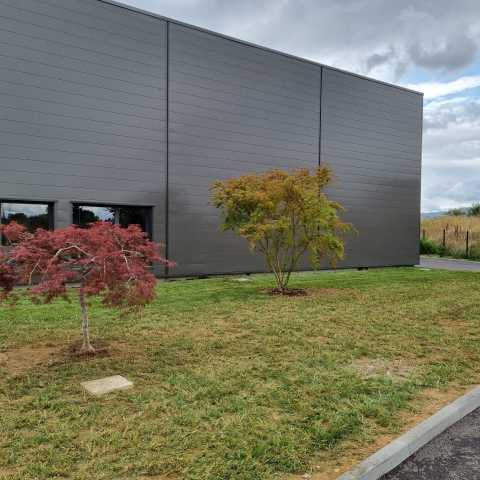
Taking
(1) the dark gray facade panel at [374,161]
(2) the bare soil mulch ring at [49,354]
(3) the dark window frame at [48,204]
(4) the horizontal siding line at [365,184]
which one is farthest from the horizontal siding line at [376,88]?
(2) the bare soil mulch ring at [49,354]

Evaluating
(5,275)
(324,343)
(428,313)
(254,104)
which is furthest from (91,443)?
(254,104)

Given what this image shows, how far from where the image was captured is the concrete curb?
290 centimetres

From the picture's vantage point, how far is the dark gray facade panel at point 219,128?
14.3m

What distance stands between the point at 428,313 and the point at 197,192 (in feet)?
28.0

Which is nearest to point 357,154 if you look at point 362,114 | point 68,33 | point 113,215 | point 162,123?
point 362,114

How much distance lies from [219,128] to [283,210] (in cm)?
534

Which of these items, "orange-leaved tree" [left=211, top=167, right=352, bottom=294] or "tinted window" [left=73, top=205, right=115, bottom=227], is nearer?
"orange-leaved tree" [left=211, top=167, right=352, bottom=294]

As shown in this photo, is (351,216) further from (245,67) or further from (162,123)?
(162,123)

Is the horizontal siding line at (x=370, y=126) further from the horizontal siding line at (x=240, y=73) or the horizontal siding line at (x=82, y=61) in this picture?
the horizontal siding line at (x=82, y=61)

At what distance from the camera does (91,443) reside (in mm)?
3236

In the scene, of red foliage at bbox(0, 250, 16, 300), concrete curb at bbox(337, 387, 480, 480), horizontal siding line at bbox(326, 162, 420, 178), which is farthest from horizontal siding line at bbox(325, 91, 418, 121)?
concrete curb at bbox(337, 387, 480, 480)

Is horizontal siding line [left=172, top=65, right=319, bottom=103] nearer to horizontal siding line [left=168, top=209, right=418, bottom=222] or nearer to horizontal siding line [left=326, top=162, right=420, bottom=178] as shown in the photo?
horizontal siding line [left=326, top=162, right=420, bottom=178]

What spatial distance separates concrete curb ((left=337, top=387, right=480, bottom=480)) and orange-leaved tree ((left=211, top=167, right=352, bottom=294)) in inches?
271

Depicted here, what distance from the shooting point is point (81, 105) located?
12453mm
